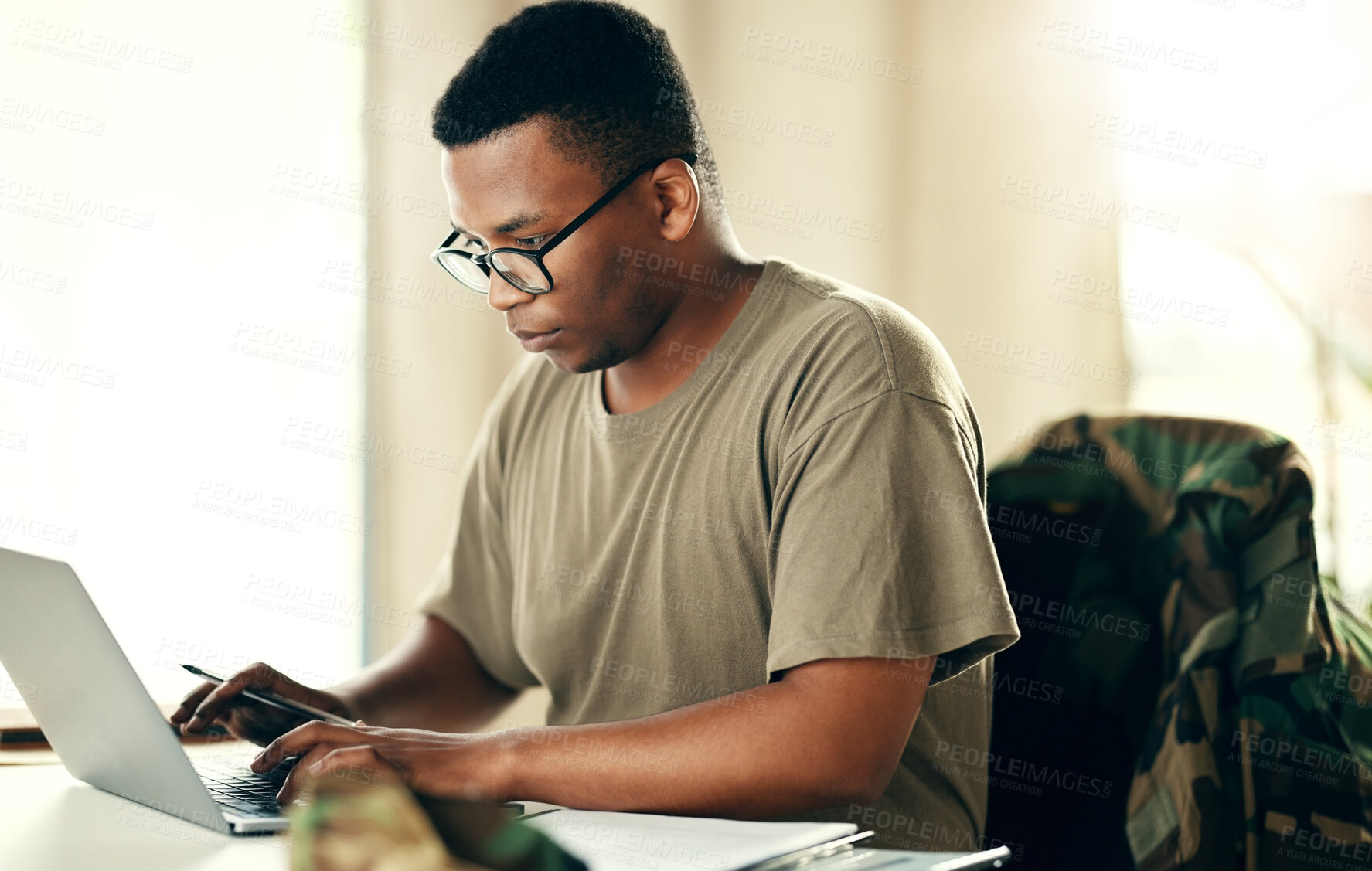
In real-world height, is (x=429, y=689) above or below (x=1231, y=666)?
below

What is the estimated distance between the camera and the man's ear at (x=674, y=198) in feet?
3.60

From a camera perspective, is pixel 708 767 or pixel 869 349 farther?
pixel 869 349

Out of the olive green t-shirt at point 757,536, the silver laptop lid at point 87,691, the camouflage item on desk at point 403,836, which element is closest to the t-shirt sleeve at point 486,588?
the olive green t-shirt at point 757,536

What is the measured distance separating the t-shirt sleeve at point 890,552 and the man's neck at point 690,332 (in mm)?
228

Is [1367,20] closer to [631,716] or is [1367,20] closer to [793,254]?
[793,254]

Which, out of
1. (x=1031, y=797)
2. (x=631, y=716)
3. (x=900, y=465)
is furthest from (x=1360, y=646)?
(x=631, y=716)

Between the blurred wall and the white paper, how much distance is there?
4.42 feet

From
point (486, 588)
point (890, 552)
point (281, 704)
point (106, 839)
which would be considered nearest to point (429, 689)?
point (486, 588)

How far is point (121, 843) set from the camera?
0.76 meters

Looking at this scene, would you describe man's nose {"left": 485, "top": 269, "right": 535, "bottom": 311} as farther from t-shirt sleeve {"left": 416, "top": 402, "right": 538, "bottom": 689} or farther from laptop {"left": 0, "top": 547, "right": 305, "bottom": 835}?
laptop {"left": 0, "top": 547, "right": 305, "bottom": 835}

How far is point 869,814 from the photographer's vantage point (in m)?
1.00

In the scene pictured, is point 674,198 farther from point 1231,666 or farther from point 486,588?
point 1231,666

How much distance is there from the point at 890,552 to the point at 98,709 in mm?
609

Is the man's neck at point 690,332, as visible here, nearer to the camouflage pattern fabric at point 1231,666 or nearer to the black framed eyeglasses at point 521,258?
the black framed eyeglasses at point 521,258
